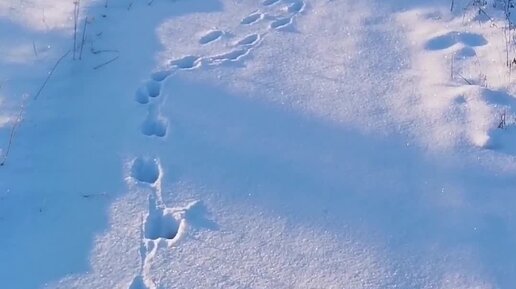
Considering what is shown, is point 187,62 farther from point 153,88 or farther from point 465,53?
point 465,53

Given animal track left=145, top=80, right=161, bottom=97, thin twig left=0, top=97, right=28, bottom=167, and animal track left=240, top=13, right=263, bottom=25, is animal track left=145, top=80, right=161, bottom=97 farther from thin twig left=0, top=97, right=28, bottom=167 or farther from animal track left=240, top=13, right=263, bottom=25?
animal track left=240, top=13, right=263, bottom=25

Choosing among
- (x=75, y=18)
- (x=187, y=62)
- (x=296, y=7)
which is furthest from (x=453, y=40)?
(x=75, y=18)

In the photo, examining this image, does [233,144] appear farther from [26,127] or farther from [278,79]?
[26,127]

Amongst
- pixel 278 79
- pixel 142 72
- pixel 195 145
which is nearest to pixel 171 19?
pixel 142 72

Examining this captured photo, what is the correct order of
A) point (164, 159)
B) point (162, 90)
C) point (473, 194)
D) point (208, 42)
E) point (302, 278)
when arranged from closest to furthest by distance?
1. point (302, 278)
2. point (473, 194)
3. point (164, 159)
4. point (162, 90)
5. point (208, 42)

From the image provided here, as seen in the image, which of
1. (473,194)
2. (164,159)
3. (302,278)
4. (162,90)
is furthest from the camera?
(162,90)

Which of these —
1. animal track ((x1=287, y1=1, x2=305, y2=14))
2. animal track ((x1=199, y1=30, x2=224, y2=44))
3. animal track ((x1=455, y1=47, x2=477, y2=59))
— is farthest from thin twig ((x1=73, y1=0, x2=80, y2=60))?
animal track ((x1=455, y1=47, x2=477, y2=59))
